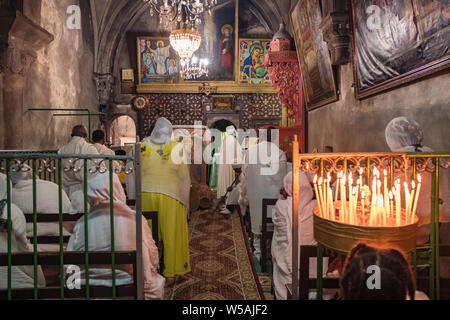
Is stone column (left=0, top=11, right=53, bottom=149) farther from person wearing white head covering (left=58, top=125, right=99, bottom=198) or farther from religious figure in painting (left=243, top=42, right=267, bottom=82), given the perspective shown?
religious figure in painting (left=243, top=42, right=267, bottom=82)

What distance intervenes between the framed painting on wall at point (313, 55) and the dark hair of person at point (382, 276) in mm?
3985

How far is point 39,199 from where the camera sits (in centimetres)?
283

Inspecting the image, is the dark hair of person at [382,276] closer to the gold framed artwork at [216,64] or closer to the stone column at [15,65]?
the stone column at [15,65]

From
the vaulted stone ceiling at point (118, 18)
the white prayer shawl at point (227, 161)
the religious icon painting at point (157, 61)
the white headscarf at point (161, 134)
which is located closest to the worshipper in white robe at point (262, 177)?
the white headscarf at point (161, 134)

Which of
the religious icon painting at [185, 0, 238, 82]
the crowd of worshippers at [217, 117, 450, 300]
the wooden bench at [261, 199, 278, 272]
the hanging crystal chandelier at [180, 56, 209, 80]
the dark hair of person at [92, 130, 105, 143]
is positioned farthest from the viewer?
the religious icon painting at [185, 0, 238, 82]

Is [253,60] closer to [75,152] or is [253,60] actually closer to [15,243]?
→ [75,152]

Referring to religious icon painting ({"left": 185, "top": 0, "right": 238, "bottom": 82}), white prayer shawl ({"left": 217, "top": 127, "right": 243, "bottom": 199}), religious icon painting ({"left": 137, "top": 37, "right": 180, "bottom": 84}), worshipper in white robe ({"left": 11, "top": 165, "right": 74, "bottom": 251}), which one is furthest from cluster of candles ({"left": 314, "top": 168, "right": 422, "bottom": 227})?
religious icon painting ({"left": 137, "top": 37, "right": 180, "bottom": 84})

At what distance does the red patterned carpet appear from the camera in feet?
10.3

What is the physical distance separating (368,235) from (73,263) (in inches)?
67.5

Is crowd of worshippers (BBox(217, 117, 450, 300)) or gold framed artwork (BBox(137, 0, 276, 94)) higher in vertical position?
gold framed artwork (BBox(137, 0, 276, 94))

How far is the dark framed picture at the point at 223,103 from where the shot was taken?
446 inches

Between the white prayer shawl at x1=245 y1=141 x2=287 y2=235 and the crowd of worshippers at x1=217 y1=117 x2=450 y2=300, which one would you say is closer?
the crowd of worshippers at x1=217 y1=117 x2=450 y2=300

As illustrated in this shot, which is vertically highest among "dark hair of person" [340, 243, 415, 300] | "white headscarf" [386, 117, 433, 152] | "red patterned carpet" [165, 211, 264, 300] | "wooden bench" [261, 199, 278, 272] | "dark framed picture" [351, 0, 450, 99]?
"dark framed picture" [351, 0, 450, 99]
